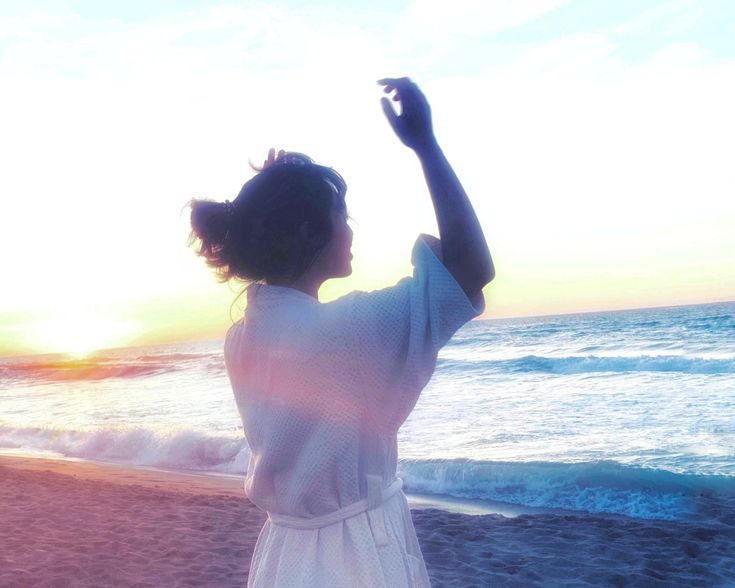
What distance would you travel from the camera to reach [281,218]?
126 cm

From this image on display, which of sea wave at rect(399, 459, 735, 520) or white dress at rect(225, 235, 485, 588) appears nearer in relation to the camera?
white dress at rect(225, 235, 485, 588)

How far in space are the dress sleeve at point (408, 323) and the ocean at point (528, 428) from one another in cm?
660

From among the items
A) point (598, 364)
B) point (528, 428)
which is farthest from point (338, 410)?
point (598, 364)

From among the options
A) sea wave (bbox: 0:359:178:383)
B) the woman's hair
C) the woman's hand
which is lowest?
sea wave (bbox: 0:359:178:383)

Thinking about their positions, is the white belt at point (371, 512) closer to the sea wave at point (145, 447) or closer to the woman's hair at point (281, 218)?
the woman's hair at point (281, 218)

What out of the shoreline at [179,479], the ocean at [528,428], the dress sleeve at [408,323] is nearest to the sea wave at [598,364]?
the ocean at [528,428]

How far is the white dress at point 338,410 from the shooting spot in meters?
1.09

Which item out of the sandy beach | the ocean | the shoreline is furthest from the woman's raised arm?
the ocean

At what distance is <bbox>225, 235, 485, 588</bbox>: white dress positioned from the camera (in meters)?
1.09

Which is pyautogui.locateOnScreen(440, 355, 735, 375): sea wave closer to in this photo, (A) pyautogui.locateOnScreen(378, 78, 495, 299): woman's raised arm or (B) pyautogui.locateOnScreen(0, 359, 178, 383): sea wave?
(B) pyautogui.locateOnScreen(0, 359, 178, 383): sea wave

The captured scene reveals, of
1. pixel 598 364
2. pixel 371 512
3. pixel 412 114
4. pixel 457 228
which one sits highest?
pixel 412 114

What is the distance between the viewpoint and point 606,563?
5.57 m

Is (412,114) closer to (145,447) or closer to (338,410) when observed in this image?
(338,410)

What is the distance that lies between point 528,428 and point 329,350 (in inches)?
436
